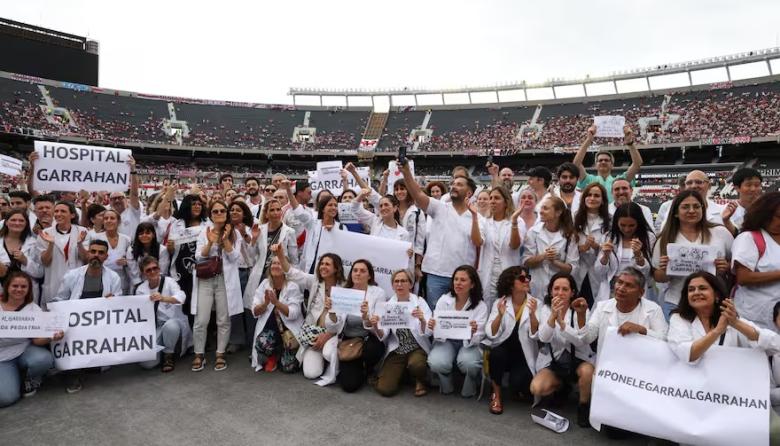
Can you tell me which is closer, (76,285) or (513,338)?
(513,338)

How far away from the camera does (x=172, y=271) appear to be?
Result: 5797 mm

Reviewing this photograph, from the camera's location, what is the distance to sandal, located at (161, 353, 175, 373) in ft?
17.1

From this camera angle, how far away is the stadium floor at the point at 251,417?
3.75 meters

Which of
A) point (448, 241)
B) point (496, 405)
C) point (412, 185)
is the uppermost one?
point (412, 185)

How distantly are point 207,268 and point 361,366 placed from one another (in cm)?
218

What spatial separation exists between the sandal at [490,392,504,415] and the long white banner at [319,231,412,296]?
1762 millimetres

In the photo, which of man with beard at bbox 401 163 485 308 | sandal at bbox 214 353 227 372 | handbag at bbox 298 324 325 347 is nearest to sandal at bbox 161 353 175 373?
sandal at bbox 214 353 227 372

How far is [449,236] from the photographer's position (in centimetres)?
509

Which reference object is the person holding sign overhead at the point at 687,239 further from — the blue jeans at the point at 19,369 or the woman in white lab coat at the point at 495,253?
the blue jeans at the point at 19,369

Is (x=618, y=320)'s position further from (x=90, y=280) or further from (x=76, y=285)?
(x=76, y=285)

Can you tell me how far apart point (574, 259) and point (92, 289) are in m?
5.30

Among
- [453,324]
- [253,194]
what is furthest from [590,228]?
[253,194]

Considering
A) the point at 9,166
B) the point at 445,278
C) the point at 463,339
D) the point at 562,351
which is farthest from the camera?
the point at 9,166

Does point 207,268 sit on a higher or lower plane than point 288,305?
higher
